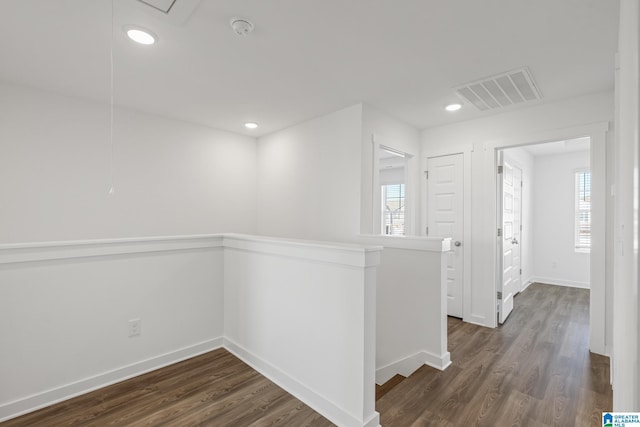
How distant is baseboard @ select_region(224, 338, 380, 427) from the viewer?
187cm

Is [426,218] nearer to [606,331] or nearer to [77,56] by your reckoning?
[606,331]

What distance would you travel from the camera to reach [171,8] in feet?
5.93

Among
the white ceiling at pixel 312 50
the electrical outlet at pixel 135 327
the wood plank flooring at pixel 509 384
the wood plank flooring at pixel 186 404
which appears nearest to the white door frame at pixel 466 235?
the wood plank flooring at pixel 509 384

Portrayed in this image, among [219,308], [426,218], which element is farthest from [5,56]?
[426,218]

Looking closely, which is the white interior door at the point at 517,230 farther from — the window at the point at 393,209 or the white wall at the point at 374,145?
the window at the point at 393,209

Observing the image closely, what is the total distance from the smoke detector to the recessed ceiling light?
1.98ft

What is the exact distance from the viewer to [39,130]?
295cm

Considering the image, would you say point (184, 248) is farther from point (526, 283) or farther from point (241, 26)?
point (526, 283)

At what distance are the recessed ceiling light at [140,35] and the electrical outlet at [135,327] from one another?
7.05 feet

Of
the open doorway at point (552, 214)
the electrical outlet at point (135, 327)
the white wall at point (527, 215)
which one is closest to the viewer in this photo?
the electrical outlet at point (135, 327)

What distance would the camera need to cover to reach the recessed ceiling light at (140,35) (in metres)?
2.01

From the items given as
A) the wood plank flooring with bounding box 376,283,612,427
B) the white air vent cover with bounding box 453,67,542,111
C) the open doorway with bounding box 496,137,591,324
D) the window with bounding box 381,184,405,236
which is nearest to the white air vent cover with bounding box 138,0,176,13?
the white air vent cover with bounding box 453,67,542,111

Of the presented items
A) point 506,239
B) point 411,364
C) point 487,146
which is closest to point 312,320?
point 411,364

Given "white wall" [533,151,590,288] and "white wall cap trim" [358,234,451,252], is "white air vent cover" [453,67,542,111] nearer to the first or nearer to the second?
"white wall cap trim" [358,234,451,252]
